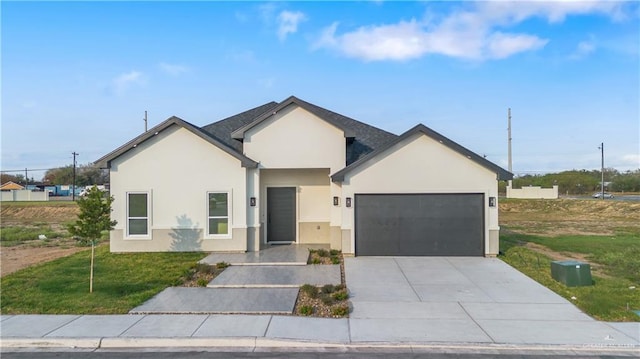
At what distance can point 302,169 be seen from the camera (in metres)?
15.2

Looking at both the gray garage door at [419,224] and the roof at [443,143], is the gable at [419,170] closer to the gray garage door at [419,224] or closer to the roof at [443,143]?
the roof at [443,143]

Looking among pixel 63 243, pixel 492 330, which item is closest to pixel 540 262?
pixel 492 330

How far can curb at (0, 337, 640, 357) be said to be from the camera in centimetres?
595

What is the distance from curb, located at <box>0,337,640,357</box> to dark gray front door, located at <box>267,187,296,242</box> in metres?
9.39

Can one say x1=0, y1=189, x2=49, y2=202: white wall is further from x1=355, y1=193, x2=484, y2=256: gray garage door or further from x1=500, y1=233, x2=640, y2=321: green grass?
x1=500, y1=233, x2=640, y2=321: green grass

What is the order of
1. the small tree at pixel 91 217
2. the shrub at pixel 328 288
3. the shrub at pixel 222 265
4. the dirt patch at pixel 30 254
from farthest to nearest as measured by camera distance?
the dirt patch at pixel 30 254 → the shrub at pixel 222 265 → the small tree at pixel 91 217 → the shrub at pixel 328 288

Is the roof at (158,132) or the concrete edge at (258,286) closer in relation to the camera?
the concrete edge at (258,286)

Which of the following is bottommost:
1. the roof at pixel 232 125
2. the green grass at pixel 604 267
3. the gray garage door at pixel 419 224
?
the green grass at pixel 604 267

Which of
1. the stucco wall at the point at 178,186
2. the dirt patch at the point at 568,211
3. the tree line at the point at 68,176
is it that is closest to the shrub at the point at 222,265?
the stucco wall at the point at 178,186

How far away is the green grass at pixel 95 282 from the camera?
7965mm

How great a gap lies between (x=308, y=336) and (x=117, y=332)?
326 cm

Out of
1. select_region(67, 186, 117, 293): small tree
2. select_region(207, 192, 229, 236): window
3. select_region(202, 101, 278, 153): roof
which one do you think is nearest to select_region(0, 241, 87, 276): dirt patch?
select_region(67, 186, 117, 293): small tree

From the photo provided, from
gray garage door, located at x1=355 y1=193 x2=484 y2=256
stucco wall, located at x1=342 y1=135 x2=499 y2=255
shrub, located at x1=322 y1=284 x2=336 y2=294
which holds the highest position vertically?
stucco wall, located at x1=342 y1=135 x2=499 y2=255

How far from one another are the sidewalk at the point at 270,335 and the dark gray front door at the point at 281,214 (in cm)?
835
